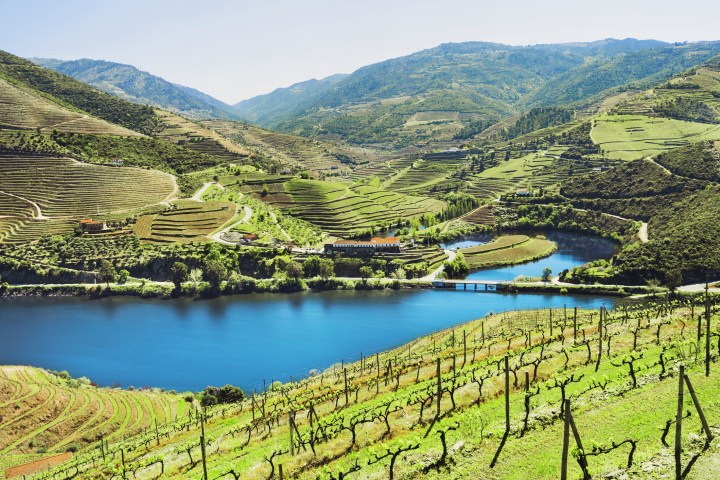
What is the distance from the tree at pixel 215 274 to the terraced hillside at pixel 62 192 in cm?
3192

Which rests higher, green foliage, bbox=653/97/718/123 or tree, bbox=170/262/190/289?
green foliage, bbox=653/97/718/123

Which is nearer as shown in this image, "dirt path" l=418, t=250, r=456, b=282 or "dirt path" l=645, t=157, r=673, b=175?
"dirt path" l=418, t=250, r=456, b=282

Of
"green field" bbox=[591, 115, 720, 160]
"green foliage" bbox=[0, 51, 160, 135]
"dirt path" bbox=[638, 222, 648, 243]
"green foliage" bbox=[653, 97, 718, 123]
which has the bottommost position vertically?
"dirt path" bbox=[638, 222, 648, 243]

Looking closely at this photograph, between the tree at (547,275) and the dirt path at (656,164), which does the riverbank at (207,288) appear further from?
the dirt path at (656,164)

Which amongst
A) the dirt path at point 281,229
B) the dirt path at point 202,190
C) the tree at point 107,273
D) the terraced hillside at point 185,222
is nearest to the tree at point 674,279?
the dirt path at point 281,229

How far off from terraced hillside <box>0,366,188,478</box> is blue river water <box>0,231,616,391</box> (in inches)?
320

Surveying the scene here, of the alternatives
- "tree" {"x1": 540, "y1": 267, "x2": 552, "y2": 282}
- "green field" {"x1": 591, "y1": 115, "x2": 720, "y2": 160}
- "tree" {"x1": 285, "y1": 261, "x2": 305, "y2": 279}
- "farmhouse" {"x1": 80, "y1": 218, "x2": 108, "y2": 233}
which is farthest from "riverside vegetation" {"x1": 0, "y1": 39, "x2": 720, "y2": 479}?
"tree" {"x1": 540, "y1": 267, "x2": 552, "y2": 282}

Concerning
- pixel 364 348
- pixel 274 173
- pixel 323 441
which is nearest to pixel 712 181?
pixel 364 348

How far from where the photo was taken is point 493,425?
1794cm

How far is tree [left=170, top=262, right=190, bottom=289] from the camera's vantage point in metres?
87.1

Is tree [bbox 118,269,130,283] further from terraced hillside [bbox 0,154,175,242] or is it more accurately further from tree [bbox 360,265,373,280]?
tree [bbox 360,265,373,280]

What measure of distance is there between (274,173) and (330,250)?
198 ft

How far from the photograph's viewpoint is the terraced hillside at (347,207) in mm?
115875

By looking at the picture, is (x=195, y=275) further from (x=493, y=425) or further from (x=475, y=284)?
(x=493, y=425)
